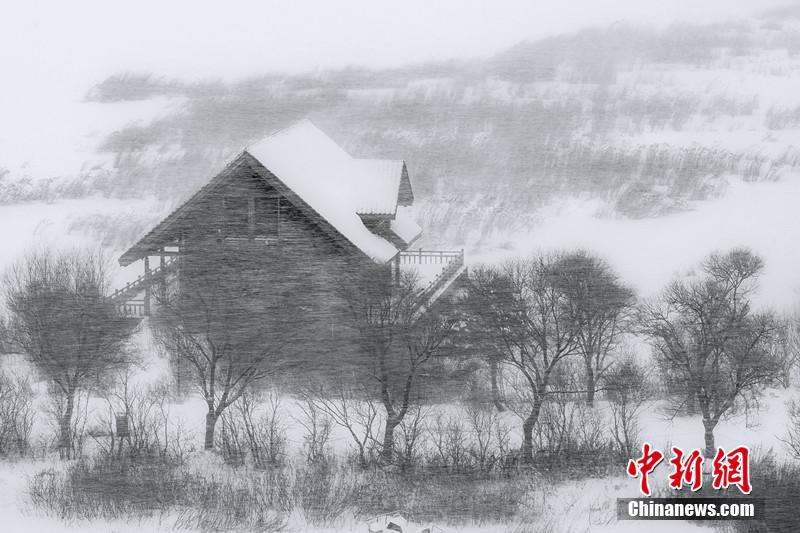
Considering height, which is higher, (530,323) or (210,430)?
(530,323)

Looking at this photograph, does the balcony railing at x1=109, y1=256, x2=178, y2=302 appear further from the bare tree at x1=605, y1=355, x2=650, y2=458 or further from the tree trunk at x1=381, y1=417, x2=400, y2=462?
the bare tree at x1=605, y1=355, x2=650, y2=458

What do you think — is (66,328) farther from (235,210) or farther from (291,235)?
(291,235)

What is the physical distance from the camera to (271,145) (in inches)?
233

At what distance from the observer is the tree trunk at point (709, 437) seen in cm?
394

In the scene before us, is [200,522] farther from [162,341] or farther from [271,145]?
Result: [271,145]

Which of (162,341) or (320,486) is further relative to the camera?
(162,341)

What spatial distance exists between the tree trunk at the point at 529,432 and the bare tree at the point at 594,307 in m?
0.42

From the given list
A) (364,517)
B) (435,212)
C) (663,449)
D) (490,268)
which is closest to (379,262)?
(435,212)

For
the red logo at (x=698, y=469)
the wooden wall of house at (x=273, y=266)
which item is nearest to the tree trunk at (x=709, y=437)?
the red logo at (x=698, y=469)

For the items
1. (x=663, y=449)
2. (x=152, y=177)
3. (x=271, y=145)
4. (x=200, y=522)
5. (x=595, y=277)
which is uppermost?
(x=271, y=145)

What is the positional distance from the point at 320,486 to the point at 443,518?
78cm

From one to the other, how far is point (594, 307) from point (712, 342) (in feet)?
2.59

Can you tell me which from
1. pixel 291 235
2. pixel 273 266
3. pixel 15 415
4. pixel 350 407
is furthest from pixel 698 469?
pixel 15 415

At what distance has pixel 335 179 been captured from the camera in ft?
21.1
